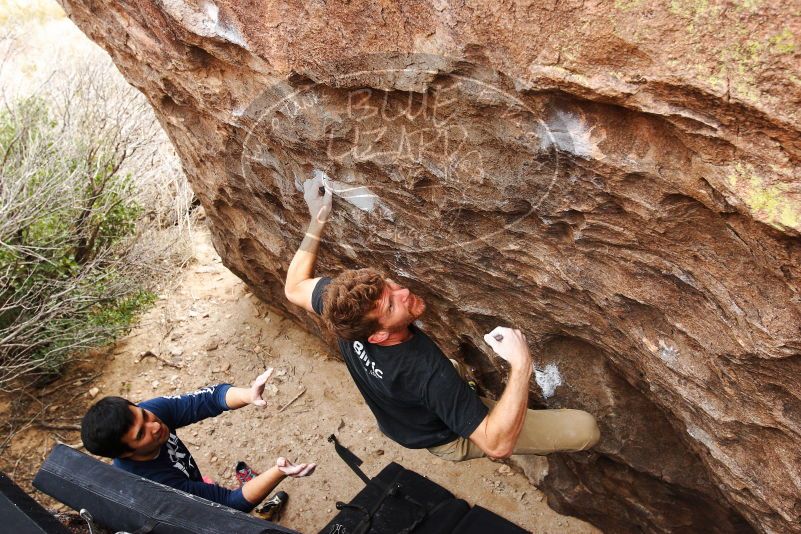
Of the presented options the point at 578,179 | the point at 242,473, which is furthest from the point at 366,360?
the point at 242,473

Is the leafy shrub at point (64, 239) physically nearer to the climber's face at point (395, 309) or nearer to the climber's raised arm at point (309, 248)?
the climber's raised arm at point (309, 248)

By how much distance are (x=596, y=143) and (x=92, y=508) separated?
6.15ft

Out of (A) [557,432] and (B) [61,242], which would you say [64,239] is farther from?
(A) [557,432]

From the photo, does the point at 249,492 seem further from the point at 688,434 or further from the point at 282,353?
the point at 688,434

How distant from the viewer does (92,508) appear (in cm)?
213

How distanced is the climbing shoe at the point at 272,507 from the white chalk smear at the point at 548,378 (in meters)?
1.51

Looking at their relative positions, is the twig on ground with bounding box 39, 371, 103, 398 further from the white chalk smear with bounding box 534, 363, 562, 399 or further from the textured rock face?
the white chalk smear with bounding box 534, 363, 562, 399

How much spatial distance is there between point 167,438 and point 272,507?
873 mm

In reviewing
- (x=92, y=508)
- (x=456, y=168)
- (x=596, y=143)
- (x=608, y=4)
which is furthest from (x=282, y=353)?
(x=608, y=4)

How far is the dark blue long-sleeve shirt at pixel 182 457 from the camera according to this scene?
8.80ft

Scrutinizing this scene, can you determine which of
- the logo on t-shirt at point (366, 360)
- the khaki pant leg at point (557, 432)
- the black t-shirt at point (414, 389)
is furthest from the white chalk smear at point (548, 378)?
the logo on t-shirt at point (366, 360)

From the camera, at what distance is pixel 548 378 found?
2742 mm

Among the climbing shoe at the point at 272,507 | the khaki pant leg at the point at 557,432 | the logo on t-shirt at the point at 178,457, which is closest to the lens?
the khaki pant leg at the point at 557,432

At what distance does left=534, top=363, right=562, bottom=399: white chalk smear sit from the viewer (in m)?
2.71
